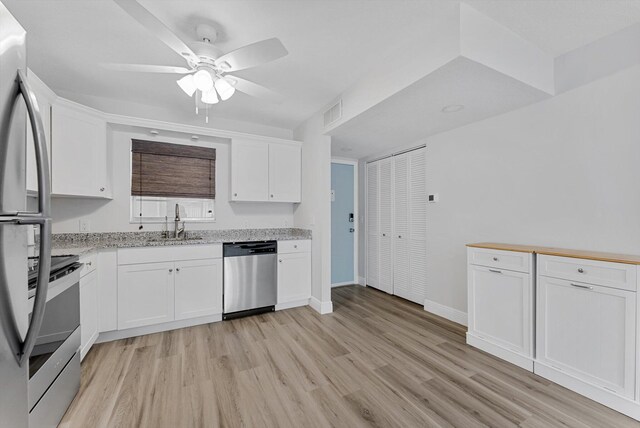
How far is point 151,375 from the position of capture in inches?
81.0

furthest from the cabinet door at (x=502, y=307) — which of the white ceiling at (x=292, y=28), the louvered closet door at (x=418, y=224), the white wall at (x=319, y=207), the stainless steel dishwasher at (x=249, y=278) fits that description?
the stainless steel dishwasher at (x=249, y=278)

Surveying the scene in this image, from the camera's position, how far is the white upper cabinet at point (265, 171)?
3.50 metres

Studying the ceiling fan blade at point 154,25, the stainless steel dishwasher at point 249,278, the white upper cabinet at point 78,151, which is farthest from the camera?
the stainless steel dishwasher at point 249,278

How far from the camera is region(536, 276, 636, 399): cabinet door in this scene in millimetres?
1674

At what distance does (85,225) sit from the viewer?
293 centimetres

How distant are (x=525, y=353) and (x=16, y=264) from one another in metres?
3.09

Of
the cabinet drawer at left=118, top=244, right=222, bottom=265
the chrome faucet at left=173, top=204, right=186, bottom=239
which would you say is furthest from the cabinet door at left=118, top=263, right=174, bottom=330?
the chrome faucet at left=173, top=204, right=186, bottom=239

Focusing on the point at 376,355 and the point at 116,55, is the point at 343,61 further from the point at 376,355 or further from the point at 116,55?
the point at 376,355

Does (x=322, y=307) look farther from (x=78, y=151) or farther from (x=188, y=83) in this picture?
(x=78, y=151)

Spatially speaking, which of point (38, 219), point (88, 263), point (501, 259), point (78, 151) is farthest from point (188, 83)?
point (501, 259)

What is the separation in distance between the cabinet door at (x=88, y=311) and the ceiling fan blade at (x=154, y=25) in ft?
6.39

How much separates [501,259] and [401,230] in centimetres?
172

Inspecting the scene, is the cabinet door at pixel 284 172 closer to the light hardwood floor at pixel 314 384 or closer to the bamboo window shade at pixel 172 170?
the bamboo window shade at pixel 172 170

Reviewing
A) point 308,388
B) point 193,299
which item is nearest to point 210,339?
point 193,299
